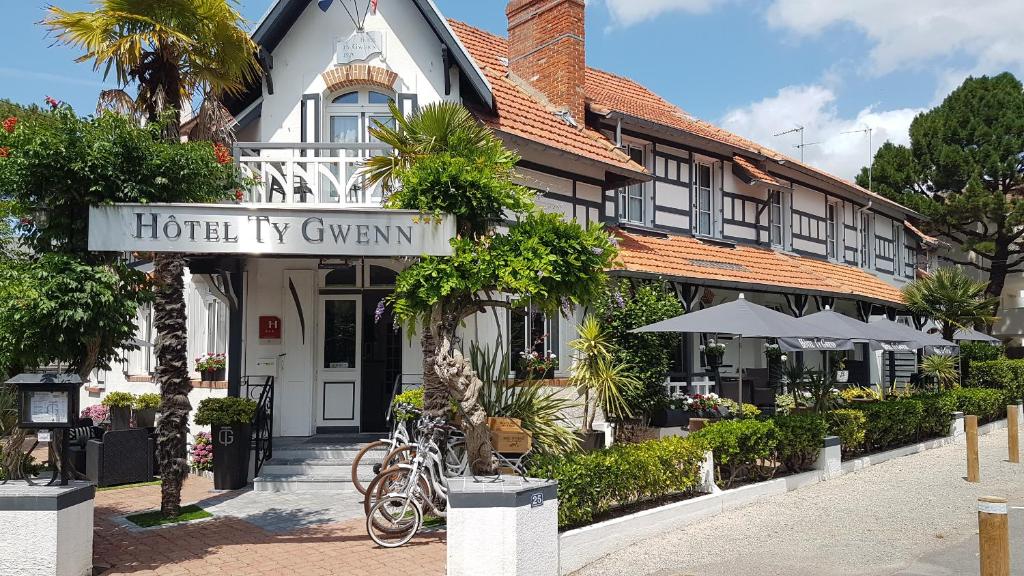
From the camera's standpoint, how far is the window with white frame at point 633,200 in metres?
16.0

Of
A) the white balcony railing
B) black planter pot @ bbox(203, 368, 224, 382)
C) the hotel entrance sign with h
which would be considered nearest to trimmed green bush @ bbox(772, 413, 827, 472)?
the white balcony railing

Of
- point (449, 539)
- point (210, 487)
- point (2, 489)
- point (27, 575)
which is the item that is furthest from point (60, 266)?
point (210, 487)

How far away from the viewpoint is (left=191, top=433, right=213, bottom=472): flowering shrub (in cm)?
1156

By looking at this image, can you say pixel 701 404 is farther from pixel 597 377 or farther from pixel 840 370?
pixel 840 370

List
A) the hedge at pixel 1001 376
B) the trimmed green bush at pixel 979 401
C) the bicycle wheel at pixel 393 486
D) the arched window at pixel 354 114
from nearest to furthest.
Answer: the bicycle wheel at pixel 393 486 < the arched window at pixel 354 114 < the trimmed green bush at pixel 979 401 < the hedge at pixel 1001 376

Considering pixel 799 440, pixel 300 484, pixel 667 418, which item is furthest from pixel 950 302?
pixel 300 484

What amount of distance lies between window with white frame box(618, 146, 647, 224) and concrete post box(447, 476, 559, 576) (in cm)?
1015

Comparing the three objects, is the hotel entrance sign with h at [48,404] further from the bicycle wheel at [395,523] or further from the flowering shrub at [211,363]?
the flowering shrub at [211,363]

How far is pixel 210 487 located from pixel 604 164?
26.6 ft

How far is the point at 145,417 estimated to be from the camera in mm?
14086

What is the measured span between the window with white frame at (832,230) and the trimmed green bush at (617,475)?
49.5ft

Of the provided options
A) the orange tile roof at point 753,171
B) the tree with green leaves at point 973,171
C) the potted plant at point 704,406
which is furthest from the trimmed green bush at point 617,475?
the tree with green leaves at point 973,171

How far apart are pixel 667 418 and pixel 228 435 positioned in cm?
700

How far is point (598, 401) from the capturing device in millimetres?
12500
